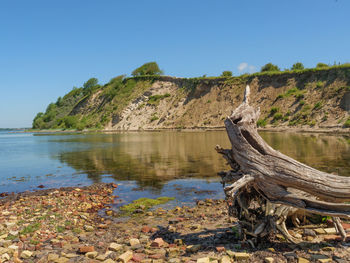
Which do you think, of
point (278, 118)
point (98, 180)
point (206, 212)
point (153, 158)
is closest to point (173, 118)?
point (278, 118)

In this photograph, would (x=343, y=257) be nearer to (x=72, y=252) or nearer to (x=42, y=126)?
(x=72, y=252)

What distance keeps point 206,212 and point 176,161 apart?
11.5m

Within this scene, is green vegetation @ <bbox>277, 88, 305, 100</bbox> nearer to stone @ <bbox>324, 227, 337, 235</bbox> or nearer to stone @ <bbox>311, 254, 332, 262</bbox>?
stone @ <bbox>324, 227, 337, 235</bbox>

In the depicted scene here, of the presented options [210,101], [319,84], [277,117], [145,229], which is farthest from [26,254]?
[210,101]

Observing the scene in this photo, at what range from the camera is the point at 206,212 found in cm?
891

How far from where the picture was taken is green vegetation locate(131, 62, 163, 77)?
9715 cm

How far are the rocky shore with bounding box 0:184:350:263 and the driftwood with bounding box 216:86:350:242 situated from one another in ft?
1.32

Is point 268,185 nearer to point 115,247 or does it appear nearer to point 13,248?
point 115,247

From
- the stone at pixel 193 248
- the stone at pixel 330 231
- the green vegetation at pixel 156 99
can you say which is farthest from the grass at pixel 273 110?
the stone at pixel 193 248

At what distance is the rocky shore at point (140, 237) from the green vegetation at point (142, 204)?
297 millimetres

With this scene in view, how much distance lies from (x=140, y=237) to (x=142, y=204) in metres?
3.10

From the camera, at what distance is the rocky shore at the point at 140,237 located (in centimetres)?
552

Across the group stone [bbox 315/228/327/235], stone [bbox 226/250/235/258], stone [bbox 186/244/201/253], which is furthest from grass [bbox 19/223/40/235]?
stone [bbox 315/228/327/235]

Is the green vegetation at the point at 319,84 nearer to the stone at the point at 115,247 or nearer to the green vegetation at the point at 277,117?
the green vegetation at the point at 277,117
